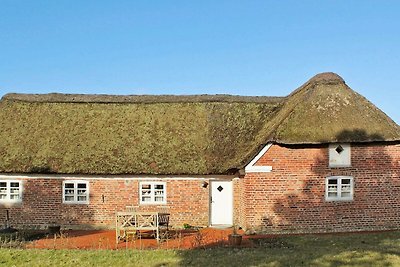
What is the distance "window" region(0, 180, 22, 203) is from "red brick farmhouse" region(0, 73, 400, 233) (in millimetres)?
47

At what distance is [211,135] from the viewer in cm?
2542

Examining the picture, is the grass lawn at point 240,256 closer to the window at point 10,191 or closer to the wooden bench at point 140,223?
the wooden bench at point 140,223

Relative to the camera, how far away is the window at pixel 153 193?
23453 mm

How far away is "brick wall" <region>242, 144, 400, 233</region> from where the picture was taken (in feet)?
68.4

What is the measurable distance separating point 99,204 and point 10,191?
4283 millimetres

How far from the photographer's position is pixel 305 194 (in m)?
20.9

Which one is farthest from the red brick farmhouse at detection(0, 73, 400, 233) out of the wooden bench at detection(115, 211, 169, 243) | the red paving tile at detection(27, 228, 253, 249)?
the wooden bench at detection(115, 211, 169, 243)

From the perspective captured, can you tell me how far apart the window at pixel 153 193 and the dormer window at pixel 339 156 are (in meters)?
7.66

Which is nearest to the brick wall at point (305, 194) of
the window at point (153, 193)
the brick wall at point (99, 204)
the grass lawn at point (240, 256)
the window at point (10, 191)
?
the grass lawn at point (240, 256)

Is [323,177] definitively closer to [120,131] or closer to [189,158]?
[189,158]

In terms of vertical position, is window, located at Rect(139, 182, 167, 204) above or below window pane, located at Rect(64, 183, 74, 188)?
below

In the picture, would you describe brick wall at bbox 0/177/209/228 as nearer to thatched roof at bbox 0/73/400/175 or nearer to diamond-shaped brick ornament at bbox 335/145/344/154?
thatched roof at bbox 0/73/400/175

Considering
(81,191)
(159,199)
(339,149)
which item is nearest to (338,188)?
(339,149)

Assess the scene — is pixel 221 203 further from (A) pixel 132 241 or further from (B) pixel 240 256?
(B) pixel 240 256
